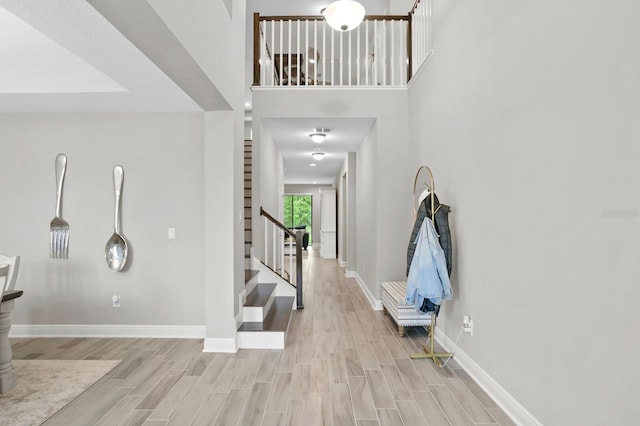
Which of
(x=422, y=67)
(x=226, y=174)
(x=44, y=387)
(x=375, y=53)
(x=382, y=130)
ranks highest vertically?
(x=375, y=53)

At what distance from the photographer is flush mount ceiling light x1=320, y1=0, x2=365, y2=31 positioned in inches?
151

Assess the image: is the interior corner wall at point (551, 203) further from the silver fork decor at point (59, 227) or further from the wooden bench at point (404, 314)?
the silver fork decor at point (59, 227)

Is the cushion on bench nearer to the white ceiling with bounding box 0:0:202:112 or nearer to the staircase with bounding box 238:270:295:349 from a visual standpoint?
the staircase with bounding box 238:270:295:349

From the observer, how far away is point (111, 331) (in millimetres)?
4004

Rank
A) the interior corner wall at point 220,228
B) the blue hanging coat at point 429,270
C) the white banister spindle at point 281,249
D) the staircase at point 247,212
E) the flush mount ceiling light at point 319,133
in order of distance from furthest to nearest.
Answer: the white banister spindle at point 281,249
the flush mount ceiling light at point 319,133
the staircase at point 247,212
the interior corner wall at point 220,228
the blue hanging coat at point 429,270

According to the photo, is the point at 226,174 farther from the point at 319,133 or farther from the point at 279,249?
the point at 279,249

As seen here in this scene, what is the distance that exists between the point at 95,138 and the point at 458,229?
3.74m

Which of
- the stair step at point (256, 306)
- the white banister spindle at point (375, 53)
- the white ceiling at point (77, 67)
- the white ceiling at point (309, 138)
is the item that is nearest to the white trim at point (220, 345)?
the stair step at point (256, 306)

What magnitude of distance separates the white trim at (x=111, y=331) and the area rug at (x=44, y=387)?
664 millimetres

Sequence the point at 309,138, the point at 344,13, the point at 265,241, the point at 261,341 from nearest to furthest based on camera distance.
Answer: the point at 261,341, the point at 344,13, the point at 265,241, the point at 309,138

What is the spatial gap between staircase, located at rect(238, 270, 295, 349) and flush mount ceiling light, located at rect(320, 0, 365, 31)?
3058mm

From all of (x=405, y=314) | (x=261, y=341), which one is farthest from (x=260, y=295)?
(x=405, y=314)

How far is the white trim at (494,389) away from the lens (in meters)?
2.25

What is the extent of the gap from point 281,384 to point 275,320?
3.94 ft
